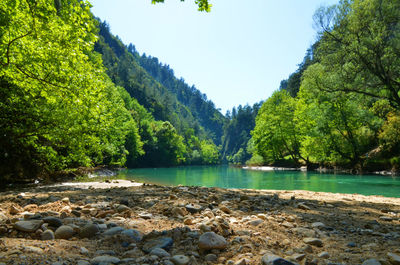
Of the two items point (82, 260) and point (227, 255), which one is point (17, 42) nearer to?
point (82, 260)

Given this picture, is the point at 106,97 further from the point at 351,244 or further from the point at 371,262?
the point at 371,262

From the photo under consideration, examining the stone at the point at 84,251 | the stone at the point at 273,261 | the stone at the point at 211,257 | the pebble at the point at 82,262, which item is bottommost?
the stone at the point at 211,257

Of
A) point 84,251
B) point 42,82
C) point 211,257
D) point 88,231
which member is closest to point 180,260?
point 211,257

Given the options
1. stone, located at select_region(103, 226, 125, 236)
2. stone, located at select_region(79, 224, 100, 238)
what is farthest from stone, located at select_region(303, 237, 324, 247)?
stone, located at select_region(79, 224, 100, 238)

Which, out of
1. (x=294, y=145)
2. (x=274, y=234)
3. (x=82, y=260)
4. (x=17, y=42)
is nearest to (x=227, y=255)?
(x=274, y=234)

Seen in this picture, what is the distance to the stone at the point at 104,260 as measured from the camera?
2.53 meters

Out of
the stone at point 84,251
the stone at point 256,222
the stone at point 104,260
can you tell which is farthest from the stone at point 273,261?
the stone at point 84,251

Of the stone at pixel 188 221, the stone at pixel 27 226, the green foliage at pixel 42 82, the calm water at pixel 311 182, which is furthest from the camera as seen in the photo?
the calm water at pixel 311 182

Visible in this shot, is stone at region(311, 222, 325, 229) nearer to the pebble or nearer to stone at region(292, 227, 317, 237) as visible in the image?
stone at region(292, 227, 317, 237)

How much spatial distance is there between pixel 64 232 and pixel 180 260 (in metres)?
1.78

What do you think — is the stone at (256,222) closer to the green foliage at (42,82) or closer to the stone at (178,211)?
the stone at (178,211)

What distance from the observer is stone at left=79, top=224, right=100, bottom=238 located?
136 inches

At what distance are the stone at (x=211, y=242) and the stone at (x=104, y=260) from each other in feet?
3.48

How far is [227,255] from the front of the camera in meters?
3.01
